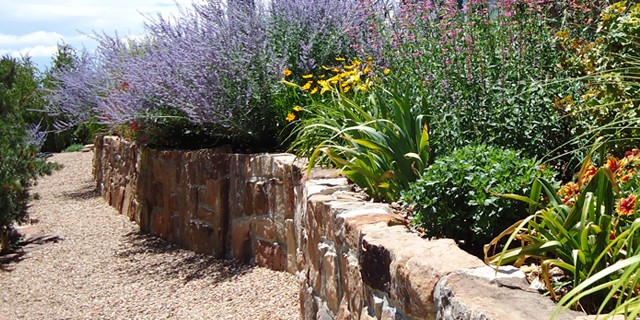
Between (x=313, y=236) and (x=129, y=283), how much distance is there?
242 cm

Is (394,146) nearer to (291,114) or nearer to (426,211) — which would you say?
(426,211)

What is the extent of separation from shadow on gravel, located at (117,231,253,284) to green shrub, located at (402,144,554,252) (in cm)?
293

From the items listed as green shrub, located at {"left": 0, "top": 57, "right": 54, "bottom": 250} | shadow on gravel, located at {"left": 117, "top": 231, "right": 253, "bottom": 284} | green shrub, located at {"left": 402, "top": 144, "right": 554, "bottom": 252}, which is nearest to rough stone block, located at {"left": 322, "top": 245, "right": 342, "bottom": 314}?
green shrub, located at {"left": 402, "top": 144, "right": 554, "bottom": 252}

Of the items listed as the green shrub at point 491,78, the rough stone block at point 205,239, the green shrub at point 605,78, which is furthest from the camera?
the rough stone block at point 205,239

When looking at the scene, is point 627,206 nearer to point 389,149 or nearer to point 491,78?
point 491,78

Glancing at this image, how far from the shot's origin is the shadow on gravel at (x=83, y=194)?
10875mm

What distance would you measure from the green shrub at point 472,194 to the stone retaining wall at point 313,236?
0.16 metres

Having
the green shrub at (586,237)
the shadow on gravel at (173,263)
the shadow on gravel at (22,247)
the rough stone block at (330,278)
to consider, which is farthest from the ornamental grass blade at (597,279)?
the shadow on gravel at (22,247)

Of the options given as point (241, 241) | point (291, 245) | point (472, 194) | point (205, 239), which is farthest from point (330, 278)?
point (205, 239)

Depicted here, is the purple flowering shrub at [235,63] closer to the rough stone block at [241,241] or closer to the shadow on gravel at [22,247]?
the rough stone block at [241,241]

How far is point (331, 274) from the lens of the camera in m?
4.04

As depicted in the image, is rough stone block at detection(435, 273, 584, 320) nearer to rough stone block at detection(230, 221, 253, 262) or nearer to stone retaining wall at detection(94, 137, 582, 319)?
stone retaining wall at detection(94, 137, 582, 319)

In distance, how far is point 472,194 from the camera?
10.3 feet

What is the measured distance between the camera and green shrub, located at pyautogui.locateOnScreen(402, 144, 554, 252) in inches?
123
